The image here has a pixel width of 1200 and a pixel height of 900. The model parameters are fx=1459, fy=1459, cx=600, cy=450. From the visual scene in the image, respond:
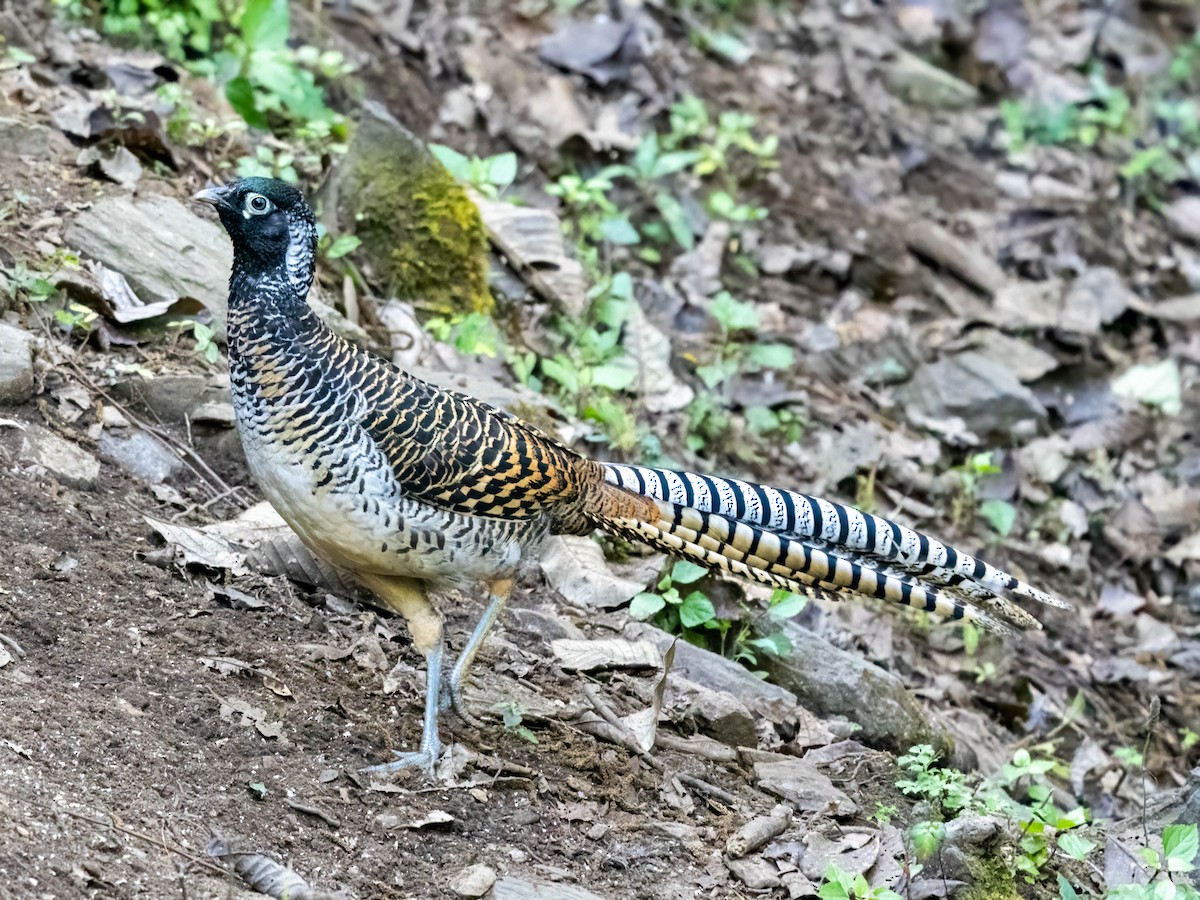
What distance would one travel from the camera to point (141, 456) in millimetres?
6039

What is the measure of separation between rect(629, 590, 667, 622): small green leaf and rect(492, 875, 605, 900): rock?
196 cm

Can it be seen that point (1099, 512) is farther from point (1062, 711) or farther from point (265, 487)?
point (265, 487)

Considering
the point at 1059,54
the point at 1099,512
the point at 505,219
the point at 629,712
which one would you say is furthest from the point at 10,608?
the point at 1059,54

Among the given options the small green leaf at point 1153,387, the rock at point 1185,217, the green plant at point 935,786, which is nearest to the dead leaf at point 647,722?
the green plant at point 935,786

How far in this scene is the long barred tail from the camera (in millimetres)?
5520

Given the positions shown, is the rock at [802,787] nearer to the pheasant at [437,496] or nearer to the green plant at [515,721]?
the pheasant at [437,496]

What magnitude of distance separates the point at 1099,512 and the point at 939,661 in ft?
6.90

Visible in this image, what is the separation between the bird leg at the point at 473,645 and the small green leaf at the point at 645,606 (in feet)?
3.54

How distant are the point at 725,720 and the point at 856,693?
84 centimetres

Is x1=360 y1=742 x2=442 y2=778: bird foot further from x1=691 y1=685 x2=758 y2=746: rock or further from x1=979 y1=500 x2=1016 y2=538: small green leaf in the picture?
x1=979 y1=500 x2=1016 y2=538: small green leaf

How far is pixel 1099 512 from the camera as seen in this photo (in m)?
9.20

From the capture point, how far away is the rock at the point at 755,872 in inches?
192

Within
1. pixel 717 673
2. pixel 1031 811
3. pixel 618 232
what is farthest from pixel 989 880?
pixel 618 232

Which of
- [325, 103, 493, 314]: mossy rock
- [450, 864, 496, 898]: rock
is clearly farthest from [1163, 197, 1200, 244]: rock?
[450, 864, 496, 898]: rock
